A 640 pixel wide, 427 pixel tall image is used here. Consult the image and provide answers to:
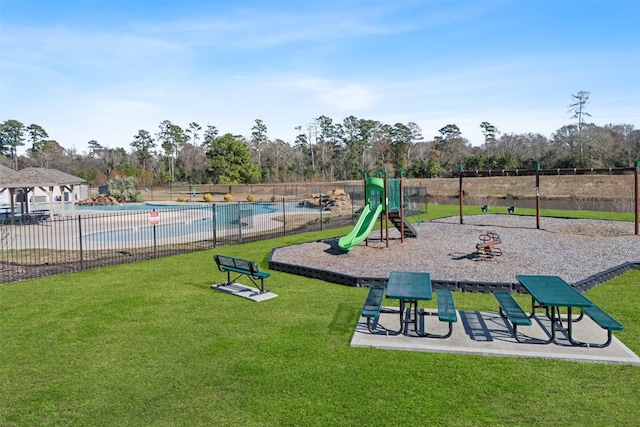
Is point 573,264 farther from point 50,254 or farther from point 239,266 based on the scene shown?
point 50,254

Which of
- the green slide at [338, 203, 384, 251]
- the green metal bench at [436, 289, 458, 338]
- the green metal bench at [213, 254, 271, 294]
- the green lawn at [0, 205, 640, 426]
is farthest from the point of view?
the green slide at [338, 203, 384, 251]

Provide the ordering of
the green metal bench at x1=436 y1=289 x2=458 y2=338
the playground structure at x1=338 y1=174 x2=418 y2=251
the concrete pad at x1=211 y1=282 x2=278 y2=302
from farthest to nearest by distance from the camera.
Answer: the playground structure at x1=338 y1=174 x2=418 y2=251, the concrete pad at x1=211 y1=282 x2=278 y2=302, the green metal bench at x1=436 y1=289 x2=458 y2=338

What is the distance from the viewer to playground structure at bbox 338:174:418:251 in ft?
43.3

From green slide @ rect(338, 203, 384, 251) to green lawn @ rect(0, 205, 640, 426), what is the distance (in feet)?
15.1

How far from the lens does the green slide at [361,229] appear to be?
12.8 m

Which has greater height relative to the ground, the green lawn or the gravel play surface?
the gravel play surface

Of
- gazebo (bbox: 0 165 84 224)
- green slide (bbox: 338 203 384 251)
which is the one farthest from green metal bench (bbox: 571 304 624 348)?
gazebo (bbox: 0 165 84 224)

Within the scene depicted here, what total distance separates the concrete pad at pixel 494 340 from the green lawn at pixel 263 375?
161 millimetres

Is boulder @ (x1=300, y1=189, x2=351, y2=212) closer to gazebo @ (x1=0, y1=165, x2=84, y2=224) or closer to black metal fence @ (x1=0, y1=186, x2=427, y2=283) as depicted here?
black metal fence @ (x1=0, y1=186, x2=427, y2=283)

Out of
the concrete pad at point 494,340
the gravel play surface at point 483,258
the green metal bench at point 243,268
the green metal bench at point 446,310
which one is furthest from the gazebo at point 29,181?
the green metal bench at point 446,310

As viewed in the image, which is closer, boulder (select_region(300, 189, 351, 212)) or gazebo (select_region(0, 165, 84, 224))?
gazebo (select_region(0, 165, 84, 224))

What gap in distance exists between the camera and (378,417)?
421cm

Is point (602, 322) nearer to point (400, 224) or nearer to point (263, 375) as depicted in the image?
point (263, 375)

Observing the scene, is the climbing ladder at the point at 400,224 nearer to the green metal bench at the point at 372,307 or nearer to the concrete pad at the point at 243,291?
the concrete pad at the point at 243,291
